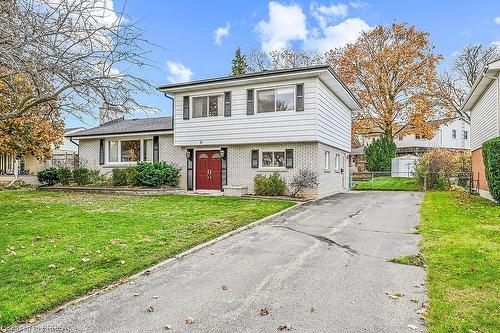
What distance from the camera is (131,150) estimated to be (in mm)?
21906

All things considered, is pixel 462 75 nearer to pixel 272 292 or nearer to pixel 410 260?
pixel 410 260

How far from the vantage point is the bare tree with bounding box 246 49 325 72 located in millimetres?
38162

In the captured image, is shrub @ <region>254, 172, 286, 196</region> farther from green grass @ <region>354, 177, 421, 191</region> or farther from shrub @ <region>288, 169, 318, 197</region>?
green grass @ <region>354, 177, 421, 191</region>

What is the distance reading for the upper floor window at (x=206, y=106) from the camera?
60.4ft

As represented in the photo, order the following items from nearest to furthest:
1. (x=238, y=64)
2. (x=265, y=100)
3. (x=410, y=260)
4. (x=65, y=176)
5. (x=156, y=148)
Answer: (x=410, y=260), (x=265, y=100), (x=156, y=148), (x=65, y=176), (x=238, y=64)

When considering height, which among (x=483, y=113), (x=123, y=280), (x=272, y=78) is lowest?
(x=123, y=280)

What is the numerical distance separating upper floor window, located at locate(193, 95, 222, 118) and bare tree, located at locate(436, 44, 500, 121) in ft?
76.8

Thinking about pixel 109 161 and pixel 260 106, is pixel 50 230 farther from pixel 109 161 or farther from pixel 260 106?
pixel 109 161

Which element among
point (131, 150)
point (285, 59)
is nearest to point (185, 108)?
point (131, 150)

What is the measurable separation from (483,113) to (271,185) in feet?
32.0

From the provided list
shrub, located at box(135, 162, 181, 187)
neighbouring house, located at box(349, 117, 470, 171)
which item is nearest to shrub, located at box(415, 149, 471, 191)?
shrub, located at box(135, 162, 181, 187)

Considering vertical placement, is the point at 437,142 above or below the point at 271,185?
above

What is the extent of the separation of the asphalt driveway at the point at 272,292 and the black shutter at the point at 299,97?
8.68 meters

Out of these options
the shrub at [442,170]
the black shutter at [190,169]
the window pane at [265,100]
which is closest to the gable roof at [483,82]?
the shrub at [442,170]
